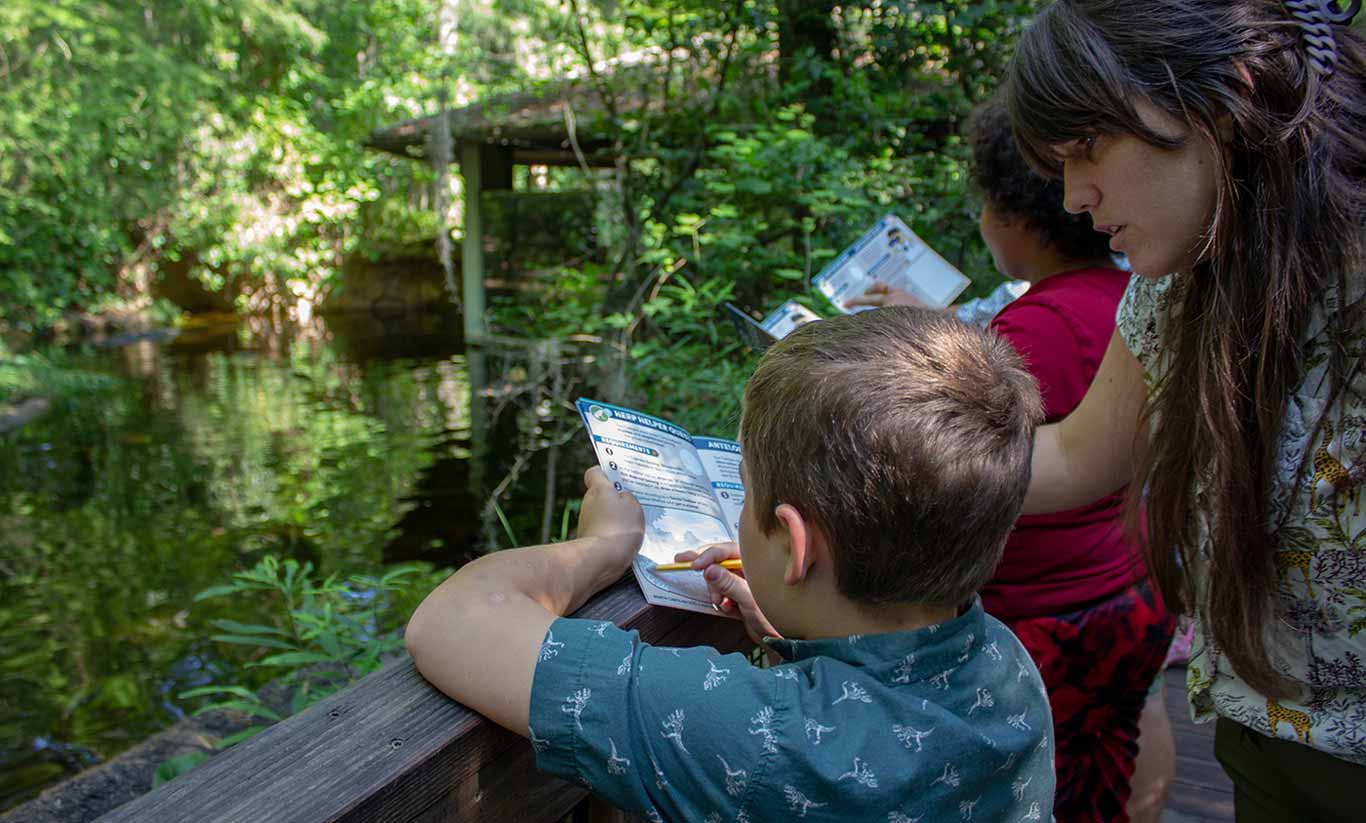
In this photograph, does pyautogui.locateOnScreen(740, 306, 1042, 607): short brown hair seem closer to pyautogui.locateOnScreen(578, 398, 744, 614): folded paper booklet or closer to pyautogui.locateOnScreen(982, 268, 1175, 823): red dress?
pyautogui.locateOnScreen(578, 398, 744, 614): folded paper booklet

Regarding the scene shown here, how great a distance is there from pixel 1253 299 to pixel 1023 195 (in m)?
0.66

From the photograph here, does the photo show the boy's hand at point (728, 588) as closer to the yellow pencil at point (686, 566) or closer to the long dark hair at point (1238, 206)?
the yellow pencil at point (686, 566)

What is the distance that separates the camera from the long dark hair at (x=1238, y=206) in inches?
39.4

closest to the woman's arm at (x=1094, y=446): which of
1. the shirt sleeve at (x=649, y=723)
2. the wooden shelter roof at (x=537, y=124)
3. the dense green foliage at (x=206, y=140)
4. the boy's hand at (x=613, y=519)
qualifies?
the boy's hand at (x=613, y=519)

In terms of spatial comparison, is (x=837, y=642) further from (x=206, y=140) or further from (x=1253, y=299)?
(x=206, y=140)

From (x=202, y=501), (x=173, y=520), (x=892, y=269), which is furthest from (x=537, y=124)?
(x=892, y=269)

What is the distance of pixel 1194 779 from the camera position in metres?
2.46

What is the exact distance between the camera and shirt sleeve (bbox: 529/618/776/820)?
80 centimetres

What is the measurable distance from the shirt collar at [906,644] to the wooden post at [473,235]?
11410 mm

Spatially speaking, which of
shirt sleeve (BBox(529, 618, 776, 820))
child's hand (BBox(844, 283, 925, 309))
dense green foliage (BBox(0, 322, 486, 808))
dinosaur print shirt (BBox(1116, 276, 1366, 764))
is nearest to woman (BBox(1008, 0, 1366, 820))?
dinosaur print shirt (BBox(1116, 276, 1366, 764))

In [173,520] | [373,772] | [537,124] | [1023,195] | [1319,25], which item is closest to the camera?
[373,772]

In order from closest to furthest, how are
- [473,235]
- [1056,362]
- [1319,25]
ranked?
[1319,25] < [1056,362] < [473,235]

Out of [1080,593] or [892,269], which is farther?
[892,269]

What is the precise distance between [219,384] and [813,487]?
11.7 m
